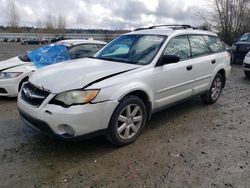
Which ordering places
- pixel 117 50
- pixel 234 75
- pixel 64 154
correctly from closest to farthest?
pixel 64 154 → pixel 117 50 → pixel 234 75

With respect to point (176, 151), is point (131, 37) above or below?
above

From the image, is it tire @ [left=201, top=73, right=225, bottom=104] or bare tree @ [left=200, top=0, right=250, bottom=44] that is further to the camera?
bare tree @ [left=200, top=0, right=250, bottom=44]

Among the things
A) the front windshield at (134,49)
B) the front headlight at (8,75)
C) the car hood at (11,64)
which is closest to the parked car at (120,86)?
the front windshield at (134,49)

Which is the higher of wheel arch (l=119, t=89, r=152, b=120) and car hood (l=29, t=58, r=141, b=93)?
car hood (l=29, t=58, r=141, b=93)

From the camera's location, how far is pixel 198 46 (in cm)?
525

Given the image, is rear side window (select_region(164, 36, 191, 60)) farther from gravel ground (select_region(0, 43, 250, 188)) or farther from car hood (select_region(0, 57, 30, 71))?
car hood (select_region(0, 57, 30, 71))

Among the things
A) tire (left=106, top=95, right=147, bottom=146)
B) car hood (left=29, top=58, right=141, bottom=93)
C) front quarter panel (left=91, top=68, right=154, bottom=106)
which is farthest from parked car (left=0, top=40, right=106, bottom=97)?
tire (left=106, top=95, right=147, bottom=146)

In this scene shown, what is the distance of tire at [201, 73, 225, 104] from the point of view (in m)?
5.77

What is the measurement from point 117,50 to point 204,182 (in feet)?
8.92

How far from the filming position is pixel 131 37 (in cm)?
492

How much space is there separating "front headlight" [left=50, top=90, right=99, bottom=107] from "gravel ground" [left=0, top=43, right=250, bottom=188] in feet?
2.52

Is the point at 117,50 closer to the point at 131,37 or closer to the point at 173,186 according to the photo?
the point at 131,37

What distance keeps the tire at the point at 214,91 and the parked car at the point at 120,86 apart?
1.13 ft

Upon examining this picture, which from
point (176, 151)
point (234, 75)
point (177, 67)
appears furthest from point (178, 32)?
point (234, 75)
